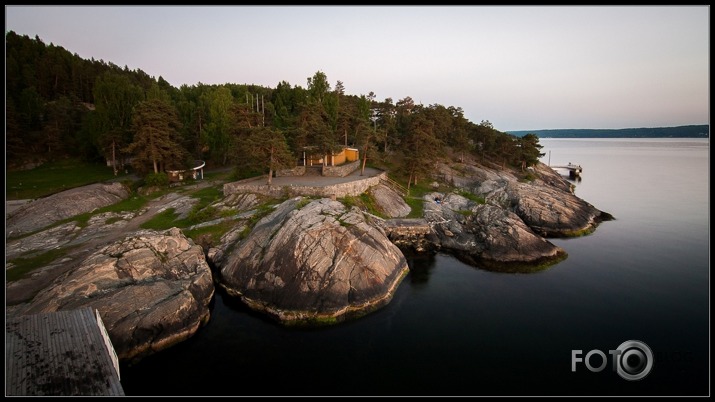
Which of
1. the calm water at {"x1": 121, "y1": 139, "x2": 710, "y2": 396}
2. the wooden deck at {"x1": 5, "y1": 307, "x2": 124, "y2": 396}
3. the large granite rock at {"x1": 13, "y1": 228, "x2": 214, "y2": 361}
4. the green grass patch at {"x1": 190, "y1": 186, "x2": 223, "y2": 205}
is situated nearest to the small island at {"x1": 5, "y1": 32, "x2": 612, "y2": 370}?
the large granite rock at {"x1": 13, "y1": 228, "x2": 214, "y2": 361}

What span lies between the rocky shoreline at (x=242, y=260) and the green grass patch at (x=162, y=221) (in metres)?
1.13

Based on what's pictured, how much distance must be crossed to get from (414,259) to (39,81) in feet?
306

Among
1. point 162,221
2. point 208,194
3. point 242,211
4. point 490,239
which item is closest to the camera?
point 162,221

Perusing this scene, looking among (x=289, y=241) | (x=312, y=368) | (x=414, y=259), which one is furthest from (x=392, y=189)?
(x=312, y=368)

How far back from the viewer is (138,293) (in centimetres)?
2003

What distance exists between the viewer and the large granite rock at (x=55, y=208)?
3077 centimetres

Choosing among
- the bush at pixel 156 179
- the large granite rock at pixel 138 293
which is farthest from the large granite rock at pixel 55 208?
the large granite rock at pixel 138 293

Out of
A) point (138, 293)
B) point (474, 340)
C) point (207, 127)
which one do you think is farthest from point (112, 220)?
point (474, 340)

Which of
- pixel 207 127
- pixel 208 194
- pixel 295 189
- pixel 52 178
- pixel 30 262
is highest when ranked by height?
pixel 207 127

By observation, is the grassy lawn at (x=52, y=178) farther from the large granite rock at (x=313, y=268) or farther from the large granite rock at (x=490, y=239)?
the large granite rock at (x=490, y=239)

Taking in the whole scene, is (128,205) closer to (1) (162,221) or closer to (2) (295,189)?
(1) (162,221)

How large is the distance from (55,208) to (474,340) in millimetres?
41078

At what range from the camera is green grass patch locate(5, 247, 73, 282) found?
2197cm

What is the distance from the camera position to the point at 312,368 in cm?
1766
